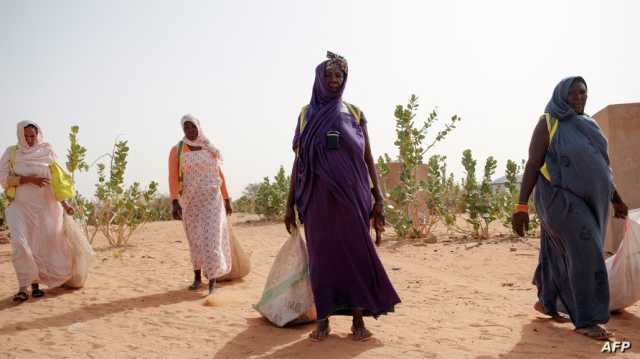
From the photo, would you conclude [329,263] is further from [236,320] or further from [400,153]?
[400,153]

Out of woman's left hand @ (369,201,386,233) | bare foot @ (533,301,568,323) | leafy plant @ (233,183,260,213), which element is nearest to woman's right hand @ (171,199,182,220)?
woman's left hand @ (369,201,386,233)

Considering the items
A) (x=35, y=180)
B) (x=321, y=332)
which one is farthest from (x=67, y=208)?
(x=321, y=332)

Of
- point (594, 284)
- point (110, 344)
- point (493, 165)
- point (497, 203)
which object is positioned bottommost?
point (110, 344)

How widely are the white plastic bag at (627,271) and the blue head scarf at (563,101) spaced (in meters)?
1.06

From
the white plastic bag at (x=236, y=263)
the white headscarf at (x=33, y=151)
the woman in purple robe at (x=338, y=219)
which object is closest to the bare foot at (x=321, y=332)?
the woman in purple robe at (x=338, y=219)

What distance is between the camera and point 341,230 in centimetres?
367

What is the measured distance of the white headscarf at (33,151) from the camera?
555cm

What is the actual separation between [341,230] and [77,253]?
11.9 ft

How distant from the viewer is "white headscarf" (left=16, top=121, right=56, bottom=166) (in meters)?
5.55

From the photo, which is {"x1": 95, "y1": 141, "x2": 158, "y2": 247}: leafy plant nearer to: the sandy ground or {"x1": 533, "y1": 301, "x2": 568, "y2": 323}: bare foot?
the sandy ground

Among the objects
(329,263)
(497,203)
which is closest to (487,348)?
(329,263)

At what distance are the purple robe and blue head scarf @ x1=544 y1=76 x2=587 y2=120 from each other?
1.50 meters

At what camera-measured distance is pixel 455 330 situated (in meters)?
4.00

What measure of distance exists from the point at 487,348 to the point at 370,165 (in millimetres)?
1543
